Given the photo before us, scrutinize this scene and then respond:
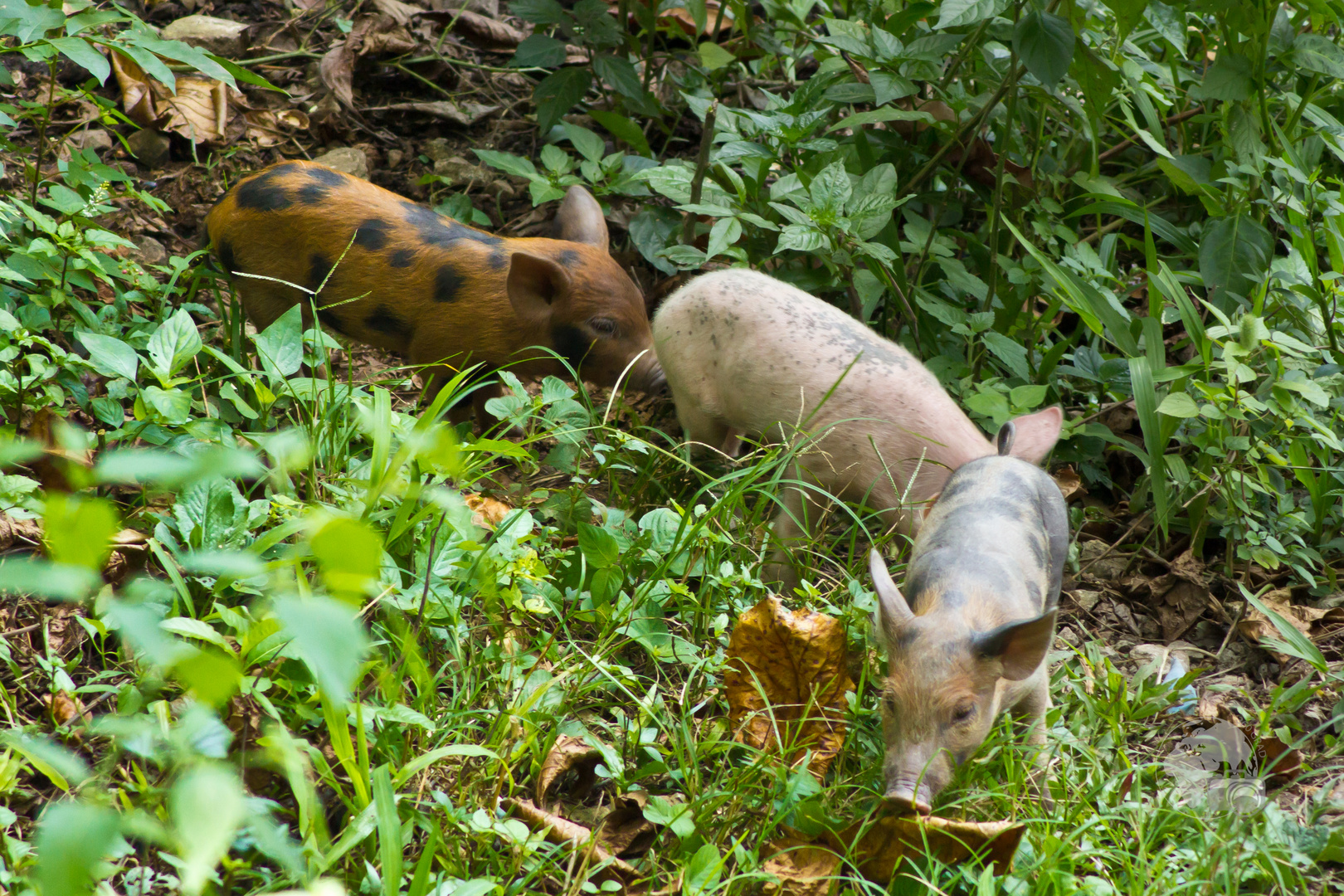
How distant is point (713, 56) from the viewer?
5.07 m

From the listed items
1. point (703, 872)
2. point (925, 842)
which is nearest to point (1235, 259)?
point (925, 842)

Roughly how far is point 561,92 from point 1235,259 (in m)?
3.06

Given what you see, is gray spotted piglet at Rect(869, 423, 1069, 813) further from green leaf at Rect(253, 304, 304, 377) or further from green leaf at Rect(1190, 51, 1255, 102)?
green leaf at Rect(1190, 51, 1255, 102)

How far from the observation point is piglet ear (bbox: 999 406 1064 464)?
11.3 feet

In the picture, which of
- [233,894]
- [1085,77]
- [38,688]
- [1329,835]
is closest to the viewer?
[233,894]

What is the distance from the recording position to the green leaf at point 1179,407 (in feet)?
11.1

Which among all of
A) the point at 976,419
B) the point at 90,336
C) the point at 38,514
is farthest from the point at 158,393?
the point at 976,419

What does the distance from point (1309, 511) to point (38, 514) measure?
13.4 ft

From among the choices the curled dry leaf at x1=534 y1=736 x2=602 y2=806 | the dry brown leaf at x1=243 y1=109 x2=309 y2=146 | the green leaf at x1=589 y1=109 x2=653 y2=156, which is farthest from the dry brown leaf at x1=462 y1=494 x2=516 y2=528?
the dry brown leaf at x1=243 y1=109 x2=309 y2=146

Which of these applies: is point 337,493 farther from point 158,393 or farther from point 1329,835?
point 1329,835

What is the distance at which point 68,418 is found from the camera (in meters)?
3.39

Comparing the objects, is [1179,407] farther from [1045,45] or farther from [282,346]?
[282,346]

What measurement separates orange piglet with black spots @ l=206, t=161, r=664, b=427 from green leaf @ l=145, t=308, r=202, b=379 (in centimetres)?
120

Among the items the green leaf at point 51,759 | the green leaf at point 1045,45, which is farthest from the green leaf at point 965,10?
the green leaf at point 51,759
